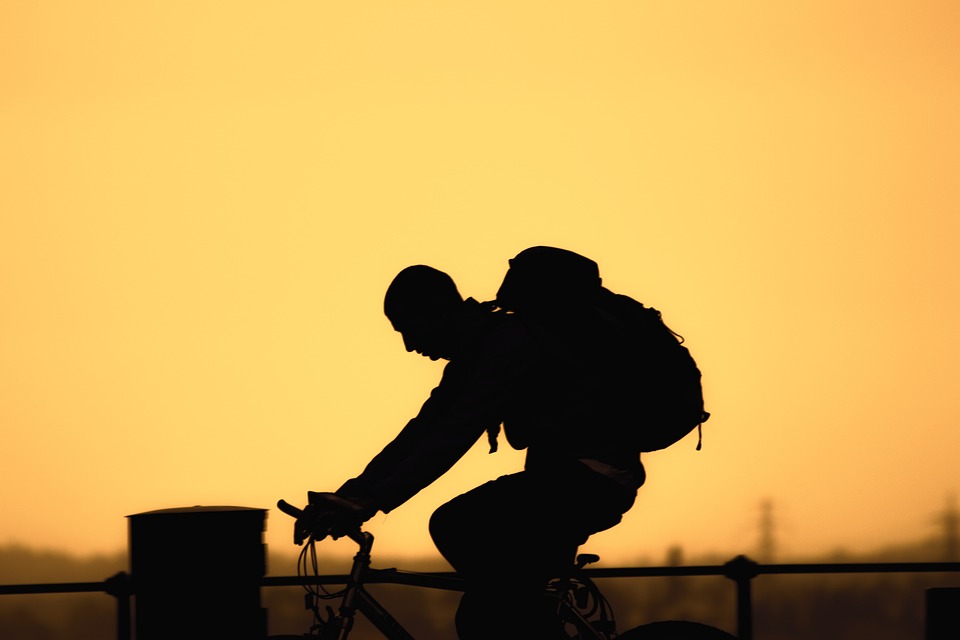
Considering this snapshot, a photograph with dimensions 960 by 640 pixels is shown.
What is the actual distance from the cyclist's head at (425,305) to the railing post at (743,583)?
271 cm

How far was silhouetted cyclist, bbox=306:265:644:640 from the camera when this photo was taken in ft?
11.7

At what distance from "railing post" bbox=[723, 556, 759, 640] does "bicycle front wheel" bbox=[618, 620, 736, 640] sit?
1881 millimetres

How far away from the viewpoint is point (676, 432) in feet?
12.1

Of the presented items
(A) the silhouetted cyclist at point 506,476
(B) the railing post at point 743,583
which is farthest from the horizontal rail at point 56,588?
(B) the railing post at point 743,583

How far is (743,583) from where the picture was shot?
600 cm

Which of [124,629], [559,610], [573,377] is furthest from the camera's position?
[124,629]

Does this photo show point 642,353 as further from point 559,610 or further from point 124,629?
point 124,629

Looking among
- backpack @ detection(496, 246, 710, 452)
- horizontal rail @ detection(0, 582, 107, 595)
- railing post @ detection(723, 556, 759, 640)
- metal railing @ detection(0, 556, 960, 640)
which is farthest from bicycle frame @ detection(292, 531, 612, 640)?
horizontal rail @ detection(0, 582, 107, 595)

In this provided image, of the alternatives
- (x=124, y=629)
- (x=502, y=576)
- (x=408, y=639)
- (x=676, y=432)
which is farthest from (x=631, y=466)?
(x=124, y=629)

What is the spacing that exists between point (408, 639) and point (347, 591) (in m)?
0.23

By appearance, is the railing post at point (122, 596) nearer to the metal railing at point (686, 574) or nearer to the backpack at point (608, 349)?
the metal railing at point (686, 574)

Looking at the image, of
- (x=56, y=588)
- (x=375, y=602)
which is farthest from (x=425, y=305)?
(x=56, y=588)

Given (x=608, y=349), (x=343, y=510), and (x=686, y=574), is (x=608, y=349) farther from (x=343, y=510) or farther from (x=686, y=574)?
(x=686, y=574)

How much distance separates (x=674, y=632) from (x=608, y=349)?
41.3 inches
